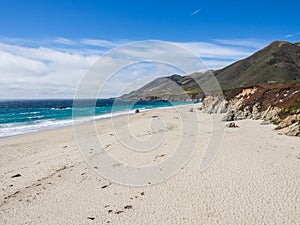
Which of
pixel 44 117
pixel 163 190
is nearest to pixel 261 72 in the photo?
pixel 44 117

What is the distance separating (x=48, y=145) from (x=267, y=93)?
25.1 m

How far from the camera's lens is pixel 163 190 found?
30.3ft

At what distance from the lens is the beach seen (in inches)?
291

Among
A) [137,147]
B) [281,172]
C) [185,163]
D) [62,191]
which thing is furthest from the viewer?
[137,147]

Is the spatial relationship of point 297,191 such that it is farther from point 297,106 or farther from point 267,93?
point 267,93

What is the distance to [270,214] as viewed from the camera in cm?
718

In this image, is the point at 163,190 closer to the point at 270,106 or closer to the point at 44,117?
the point at 270,106

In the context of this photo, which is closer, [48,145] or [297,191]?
[297,191]

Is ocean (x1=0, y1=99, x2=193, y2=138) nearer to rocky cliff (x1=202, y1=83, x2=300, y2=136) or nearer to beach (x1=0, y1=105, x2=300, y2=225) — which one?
beach (x1=0, y1=105, x2=300, y2=225)

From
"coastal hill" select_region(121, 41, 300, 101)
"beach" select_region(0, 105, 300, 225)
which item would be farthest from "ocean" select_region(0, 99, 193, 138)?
"coastal hill" select_region(121, 41, 300, 101)

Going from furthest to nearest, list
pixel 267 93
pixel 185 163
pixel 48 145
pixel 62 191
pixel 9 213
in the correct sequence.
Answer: pixel 267 93, pixel 48 145, pixel 185 163, pixel 62 191, pixel 9 213

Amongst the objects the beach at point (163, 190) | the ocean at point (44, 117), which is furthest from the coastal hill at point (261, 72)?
the beach at point (163, 190)

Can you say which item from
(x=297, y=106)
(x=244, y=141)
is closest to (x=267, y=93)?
(x=297, y=106)

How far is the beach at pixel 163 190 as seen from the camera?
739 centimetres
